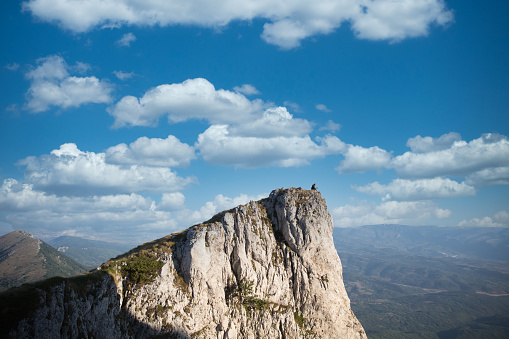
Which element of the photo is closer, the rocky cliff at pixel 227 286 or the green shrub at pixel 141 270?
the rocky cliff at pixel 227 286

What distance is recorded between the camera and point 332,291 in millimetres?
57969

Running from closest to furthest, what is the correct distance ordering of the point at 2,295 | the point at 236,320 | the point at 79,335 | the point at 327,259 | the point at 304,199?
the point at 2,295 < the point at 79,335 < the point at 236,320 < the point at 327,259 < the point at 304,199

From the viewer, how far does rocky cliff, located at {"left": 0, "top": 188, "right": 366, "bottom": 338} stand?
38812 mm

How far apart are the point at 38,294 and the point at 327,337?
48087 mm

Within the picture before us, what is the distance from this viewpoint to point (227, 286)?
52969 mm

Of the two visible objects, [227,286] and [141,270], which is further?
[227,286]

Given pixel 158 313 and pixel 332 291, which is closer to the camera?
pixel 158 313

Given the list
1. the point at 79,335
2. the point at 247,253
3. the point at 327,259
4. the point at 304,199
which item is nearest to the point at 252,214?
the point at 247,253

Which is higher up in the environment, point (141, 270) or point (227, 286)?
point (141, 270)

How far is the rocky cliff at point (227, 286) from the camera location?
38.8 m

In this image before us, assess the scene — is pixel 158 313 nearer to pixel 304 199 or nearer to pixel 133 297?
pixel 133 297

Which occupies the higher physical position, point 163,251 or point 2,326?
point 163,251

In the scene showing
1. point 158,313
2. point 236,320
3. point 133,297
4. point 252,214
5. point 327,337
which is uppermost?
point 252,214

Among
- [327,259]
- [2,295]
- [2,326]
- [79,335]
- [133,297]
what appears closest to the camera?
[2,326]
